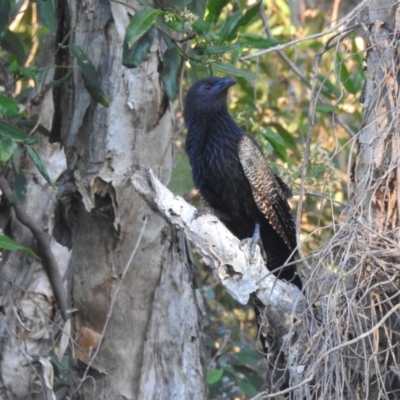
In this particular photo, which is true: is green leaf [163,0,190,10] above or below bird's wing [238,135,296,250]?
above

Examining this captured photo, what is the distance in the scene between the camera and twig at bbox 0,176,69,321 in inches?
178

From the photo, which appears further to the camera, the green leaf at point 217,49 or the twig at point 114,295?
the twig at point 114,295

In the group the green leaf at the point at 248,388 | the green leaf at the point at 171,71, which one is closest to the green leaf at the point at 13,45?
the green leaf at the point at 171,71

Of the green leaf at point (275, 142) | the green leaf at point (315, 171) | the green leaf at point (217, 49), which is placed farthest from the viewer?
the green leaf at point (275, 142)

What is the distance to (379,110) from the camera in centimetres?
296

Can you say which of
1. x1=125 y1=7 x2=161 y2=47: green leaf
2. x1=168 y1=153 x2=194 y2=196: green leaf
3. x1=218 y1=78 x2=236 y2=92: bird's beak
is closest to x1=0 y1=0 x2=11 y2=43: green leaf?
x1=125 y1=7 x2=161 y2=47: green leaf

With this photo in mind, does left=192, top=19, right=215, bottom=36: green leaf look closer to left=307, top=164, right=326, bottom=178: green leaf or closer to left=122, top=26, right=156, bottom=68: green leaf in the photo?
left=122, top=26, right=156, bottom=68: green leaf

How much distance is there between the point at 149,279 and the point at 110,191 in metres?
0.44

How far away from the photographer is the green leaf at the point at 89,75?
12.0 feet

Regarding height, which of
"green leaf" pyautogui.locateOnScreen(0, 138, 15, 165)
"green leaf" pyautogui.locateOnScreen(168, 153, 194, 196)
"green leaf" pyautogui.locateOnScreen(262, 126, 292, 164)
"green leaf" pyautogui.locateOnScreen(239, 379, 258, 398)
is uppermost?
"green leaf" pyautogui.locateOnScreen(0, 138, 15, 165)

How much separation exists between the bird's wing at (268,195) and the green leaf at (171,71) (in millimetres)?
574

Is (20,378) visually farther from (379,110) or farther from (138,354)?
(379,110)

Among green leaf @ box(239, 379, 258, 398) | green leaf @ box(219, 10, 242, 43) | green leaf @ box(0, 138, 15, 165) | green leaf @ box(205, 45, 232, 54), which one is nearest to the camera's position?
green leaf @ box(0, 138, 15, 165)

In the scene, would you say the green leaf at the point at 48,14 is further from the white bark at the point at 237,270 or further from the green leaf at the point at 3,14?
the white bark at the point at 237,270
